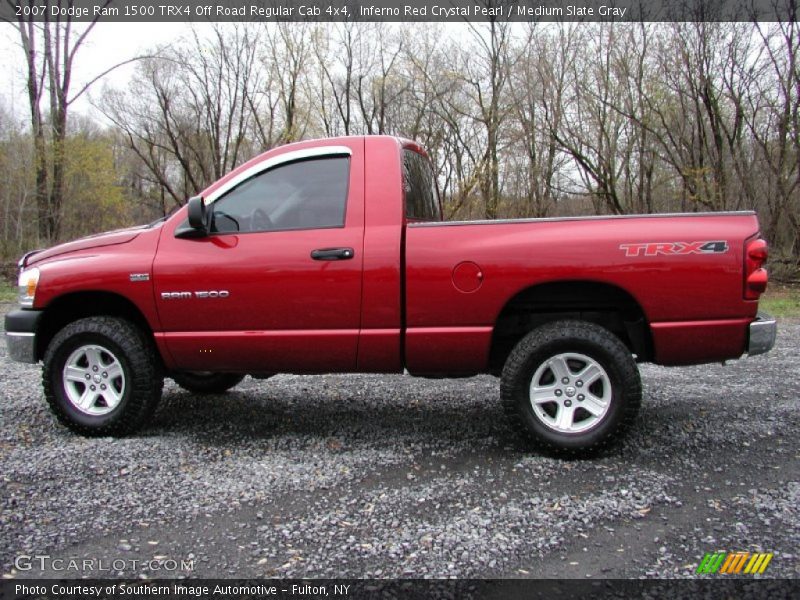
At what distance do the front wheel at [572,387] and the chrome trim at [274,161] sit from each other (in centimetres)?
178

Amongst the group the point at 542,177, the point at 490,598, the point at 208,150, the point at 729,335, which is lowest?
the point at 490,598

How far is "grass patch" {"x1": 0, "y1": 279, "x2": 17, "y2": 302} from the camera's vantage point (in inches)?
600

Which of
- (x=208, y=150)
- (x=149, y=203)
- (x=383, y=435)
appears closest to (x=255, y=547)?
(x=383, y=435)

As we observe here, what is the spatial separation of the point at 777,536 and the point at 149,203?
40.3m

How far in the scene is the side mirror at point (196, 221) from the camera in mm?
3906

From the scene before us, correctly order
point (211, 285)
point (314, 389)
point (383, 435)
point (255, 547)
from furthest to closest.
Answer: point (314, 389)
point (383, 435)
point (211, 285)
point (255, 547)

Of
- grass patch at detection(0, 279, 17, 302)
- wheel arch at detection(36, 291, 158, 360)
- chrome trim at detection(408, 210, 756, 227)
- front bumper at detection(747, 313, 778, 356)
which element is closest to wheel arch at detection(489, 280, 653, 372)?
chrome trim at detection(408, 210, 756, 227)

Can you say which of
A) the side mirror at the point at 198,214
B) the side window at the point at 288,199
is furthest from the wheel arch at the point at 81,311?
the side window at the point at 288,199

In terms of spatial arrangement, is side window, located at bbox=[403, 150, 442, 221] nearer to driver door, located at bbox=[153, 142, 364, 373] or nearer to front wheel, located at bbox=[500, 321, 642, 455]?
driver door, located at bbox=[153, 142, 364, 373]

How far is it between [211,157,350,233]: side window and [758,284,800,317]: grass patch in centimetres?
887

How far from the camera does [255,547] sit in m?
2.71

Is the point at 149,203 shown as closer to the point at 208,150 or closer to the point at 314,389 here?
the point at 208,150

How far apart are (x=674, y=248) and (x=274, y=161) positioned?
2.58m

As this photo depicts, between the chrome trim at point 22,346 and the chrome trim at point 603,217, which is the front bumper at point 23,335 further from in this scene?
the chrome trim at point 603,217
